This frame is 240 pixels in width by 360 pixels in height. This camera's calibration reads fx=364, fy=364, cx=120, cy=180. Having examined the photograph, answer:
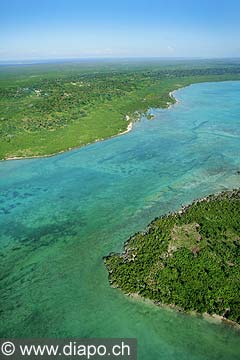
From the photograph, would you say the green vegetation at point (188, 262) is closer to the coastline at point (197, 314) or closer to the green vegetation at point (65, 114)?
the coastline at point (197, 314)

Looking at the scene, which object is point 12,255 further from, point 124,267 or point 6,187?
point 6,187

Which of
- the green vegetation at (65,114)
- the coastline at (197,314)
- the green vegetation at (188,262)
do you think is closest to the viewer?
the coastline at (197,314)

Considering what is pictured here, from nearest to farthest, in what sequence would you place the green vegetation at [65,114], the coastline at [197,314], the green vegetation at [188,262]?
the coastline at [197,314]
the green vegetation at [188,262]
the green vegetation at [65,114]

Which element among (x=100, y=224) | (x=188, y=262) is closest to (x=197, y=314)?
(x=188, y=262)

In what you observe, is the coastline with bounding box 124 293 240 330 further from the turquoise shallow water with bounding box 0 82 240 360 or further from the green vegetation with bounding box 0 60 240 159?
the green vegetation with bounding box 0 60 240 159

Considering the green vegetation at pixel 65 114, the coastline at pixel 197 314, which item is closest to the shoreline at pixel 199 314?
the coastline at pixel 197 314

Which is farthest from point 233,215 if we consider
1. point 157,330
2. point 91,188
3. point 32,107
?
point 32,107
